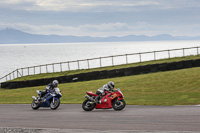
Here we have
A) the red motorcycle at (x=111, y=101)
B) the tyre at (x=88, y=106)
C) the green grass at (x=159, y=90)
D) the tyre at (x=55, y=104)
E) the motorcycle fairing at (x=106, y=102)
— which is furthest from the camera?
the green grass at (x=159, y=90)

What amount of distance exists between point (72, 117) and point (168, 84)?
14174 millimetres

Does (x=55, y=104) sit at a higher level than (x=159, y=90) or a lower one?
lower

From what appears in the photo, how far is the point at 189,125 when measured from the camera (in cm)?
1073

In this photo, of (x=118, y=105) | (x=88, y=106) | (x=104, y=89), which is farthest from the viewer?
(x=88, y=106)

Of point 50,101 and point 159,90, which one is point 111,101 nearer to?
point 50,101

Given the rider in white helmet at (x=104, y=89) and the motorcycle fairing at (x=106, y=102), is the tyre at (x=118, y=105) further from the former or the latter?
the rider in white helmet at (x=104, y=89)

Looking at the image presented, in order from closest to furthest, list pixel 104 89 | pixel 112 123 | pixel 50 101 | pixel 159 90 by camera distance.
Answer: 1. pixel 112 123
2. pixel 104 89
3. pixel 50 101
4. pixel 159 90

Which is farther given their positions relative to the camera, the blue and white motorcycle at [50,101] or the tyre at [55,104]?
the tyre at [55,104]

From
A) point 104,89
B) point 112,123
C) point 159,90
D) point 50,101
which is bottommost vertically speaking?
point 112,123

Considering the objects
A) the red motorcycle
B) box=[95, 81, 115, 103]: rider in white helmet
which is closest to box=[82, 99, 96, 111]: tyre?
the red motorcycle

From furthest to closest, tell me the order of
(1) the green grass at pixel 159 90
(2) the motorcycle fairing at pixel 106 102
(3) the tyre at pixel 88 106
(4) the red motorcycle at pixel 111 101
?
1. (1) the green grass at pixel 159 90
2. (3) the tyre at pixel 88 106
3. (2) the motorcycle fairing at pixel 106 102
4. (4) the red motorcycle at pixel 111 101

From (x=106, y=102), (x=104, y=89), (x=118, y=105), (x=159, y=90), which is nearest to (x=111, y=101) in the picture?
(x=106, y=102)

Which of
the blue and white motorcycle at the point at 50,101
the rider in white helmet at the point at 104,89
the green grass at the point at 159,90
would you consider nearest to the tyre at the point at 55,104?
the blue and white motorcycle at the point at 50,101

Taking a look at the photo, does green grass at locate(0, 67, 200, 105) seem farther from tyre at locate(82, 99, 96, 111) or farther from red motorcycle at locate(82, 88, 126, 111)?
tyre at locate(82, 99, 96, 111)
